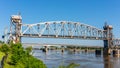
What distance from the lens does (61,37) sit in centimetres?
15838

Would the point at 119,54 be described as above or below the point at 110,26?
below

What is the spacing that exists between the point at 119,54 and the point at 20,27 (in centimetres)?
5988

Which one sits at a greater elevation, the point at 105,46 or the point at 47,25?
the point at 47,25

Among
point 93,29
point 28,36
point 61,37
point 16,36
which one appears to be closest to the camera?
point 16,36

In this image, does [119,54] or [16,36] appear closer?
[16,36]

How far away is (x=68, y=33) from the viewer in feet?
561

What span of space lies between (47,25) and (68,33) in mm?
14658

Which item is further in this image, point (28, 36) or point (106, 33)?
point (106, 33)

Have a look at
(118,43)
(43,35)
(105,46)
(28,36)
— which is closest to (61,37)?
(43,35)

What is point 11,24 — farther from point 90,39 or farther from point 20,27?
point 90,39

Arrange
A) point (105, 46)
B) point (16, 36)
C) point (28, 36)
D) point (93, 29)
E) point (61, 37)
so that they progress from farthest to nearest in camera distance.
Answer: point (93, 29), point (105, 46), point (61, 37), point (28, 36), point (16, 36)

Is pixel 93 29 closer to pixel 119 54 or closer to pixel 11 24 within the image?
pixel 119 54

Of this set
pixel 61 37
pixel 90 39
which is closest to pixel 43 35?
pixel 61 37

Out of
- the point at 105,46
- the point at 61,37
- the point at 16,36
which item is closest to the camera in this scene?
the point at 16,36
